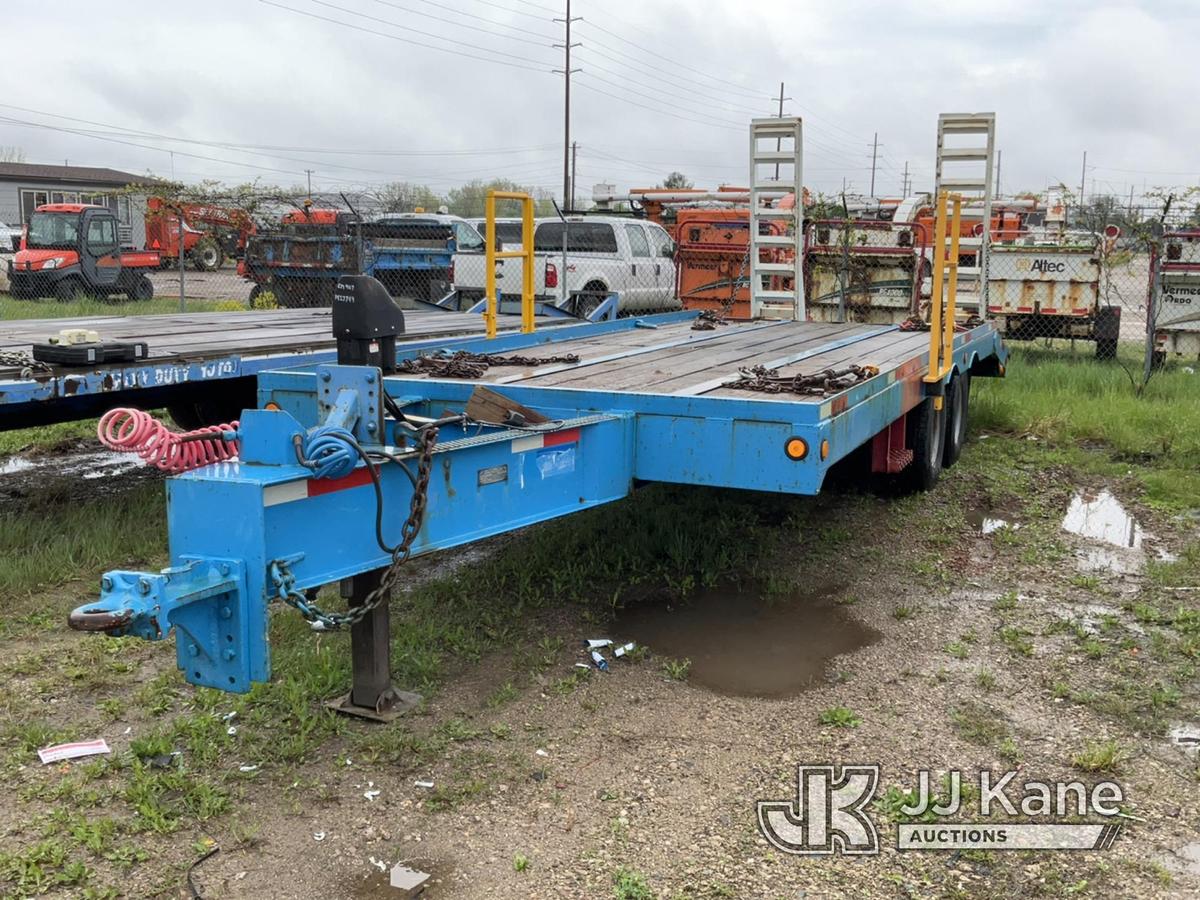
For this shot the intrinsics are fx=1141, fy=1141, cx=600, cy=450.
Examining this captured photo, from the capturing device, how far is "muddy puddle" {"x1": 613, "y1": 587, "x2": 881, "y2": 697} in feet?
15.4

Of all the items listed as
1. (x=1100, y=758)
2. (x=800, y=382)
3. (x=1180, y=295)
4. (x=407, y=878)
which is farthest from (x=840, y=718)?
(x=1180, y=295)

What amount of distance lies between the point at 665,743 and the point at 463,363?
7.62ft

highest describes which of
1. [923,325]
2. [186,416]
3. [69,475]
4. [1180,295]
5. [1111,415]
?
[1180,295]

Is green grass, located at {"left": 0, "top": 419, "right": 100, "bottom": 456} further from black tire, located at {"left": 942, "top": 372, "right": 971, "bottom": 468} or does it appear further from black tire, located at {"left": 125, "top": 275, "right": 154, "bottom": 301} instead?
black tire, located at {"left": 125, "top": 275, "right": 154, "bottom": 301}

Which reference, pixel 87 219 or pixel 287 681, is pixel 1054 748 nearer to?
pixel 287 681

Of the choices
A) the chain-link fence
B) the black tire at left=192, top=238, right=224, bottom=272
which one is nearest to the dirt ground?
the chain-link fence

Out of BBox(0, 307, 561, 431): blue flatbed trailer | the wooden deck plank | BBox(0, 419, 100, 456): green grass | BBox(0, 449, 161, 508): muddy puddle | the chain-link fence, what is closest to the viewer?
the wooden deck plank

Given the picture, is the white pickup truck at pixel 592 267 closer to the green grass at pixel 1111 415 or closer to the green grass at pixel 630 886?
the green grass at pixel 1111 415

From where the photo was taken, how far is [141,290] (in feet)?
77.3

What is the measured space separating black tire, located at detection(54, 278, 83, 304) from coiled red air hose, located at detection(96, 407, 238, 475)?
20.2 meters

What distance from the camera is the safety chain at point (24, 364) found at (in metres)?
5.85

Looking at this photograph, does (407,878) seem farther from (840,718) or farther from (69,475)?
(69,475)

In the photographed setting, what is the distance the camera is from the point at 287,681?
4.35m

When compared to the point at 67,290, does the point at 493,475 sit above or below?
below
